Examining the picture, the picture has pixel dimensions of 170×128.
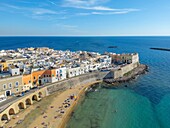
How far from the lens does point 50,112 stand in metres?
41.7

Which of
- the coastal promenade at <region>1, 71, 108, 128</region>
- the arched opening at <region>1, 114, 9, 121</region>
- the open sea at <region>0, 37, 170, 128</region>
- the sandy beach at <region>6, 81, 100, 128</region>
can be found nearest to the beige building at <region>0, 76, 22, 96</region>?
the coastal promenade at <region>1, 71, 108, 128</region>

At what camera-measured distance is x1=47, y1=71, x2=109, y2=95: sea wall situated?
54.0m

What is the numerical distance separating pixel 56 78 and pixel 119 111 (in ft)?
77.7

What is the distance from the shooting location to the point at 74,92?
54.1 metres

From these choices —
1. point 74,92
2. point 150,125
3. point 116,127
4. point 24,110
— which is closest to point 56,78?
point 74,92

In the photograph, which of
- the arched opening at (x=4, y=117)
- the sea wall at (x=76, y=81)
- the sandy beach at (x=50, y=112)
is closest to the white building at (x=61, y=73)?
the sea wall at (x=76, y=81)

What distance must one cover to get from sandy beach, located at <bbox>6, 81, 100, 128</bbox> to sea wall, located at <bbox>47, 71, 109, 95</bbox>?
235 centimetres

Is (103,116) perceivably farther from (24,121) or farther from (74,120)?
(24,121)

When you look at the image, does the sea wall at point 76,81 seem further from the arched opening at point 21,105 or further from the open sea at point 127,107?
the arched opening at point 21,105

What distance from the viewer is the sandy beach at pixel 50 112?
36.8 m

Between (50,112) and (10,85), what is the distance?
532 inches

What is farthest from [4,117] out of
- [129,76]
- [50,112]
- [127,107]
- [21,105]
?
[129,76]

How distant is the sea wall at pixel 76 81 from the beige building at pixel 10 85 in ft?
27.8

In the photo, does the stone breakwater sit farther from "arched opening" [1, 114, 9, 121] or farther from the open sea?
"arched opening" [1, 114, 9, 121]
